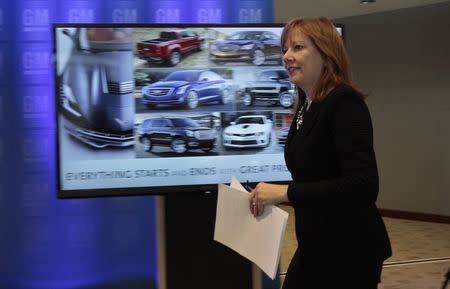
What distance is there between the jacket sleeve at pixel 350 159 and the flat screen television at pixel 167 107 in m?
1.45

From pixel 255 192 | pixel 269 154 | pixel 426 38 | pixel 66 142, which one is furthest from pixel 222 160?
pixel 426 38

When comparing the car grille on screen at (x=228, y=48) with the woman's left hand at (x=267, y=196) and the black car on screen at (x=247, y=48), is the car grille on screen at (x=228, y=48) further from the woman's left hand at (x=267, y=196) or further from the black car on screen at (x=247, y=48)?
the woman's left hand at (x=267, y=196)

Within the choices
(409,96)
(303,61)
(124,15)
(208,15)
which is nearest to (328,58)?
(303,61)

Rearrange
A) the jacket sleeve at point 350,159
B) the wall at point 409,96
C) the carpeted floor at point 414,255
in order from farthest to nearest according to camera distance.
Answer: the wall at point 409,96 < the carpeted floor at point 414,255 < the jacket sleeve at point 350,159

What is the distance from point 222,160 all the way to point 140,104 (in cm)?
49

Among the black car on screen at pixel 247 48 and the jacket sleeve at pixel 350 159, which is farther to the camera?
the black car on screen at pixel 247 48

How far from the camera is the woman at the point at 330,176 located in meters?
1.30

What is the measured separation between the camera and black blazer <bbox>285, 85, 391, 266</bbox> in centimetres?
129

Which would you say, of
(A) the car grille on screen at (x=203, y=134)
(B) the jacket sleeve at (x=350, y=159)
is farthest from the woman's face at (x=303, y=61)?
(A) the car grille on screen at (x=203, y=134)

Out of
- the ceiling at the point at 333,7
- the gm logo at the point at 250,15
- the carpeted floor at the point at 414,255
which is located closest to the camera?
the gm logo at the point at 250,15

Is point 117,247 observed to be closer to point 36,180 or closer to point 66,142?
point 36,180

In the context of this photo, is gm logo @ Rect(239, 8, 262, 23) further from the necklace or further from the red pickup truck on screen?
the necklace

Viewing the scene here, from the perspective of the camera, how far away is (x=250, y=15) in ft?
10.9

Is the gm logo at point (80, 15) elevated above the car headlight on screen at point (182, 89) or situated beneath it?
elevated above
